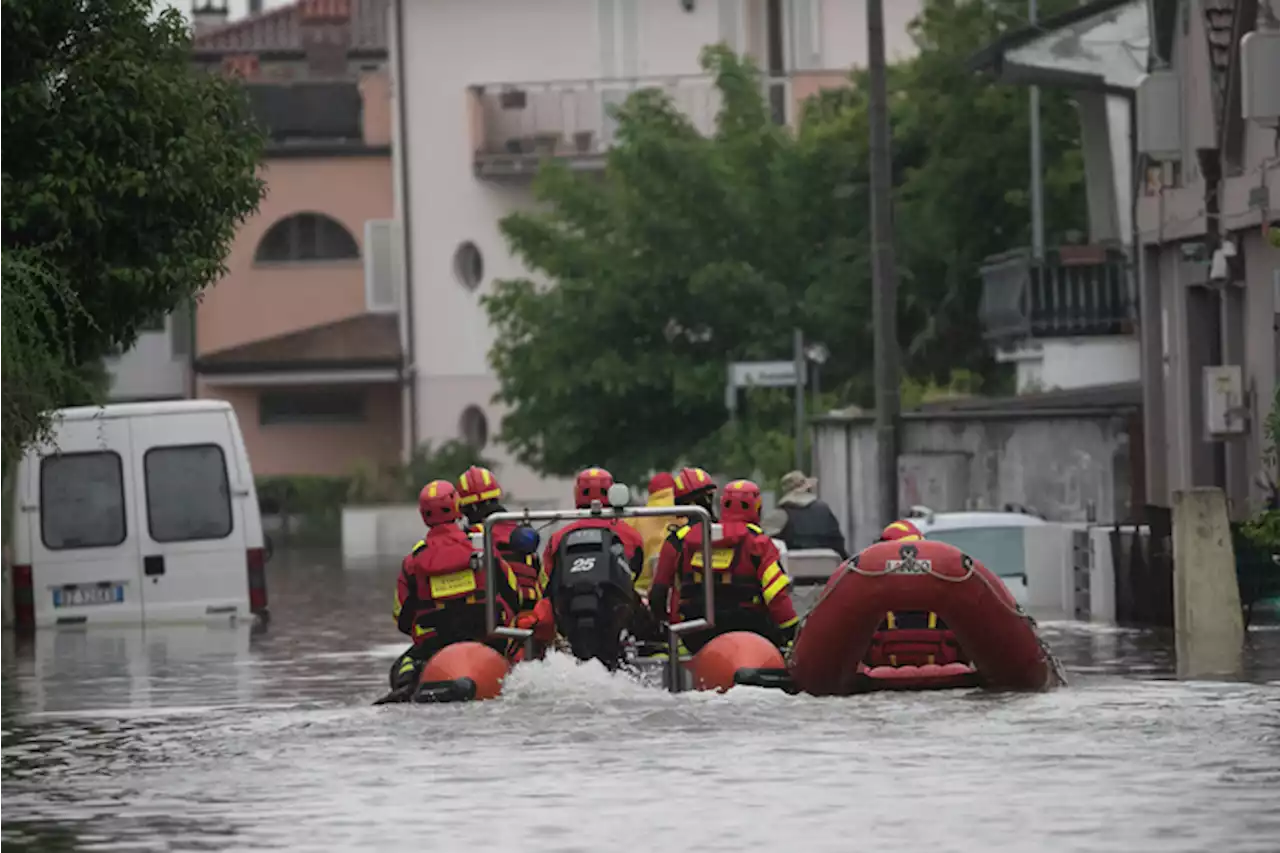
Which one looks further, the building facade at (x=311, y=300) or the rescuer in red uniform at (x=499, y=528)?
the building facade at (x=311, y=300)

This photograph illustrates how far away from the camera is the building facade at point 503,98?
234ft

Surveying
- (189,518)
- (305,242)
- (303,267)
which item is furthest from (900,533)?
(305,242)

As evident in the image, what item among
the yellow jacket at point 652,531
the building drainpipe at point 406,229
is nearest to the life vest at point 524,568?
the yellow jacket at point 652,531

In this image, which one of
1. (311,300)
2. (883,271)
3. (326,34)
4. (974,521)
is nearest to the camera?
(974,521)

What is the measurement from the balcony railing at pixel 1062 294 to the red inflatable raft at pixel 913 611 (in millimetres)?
26019

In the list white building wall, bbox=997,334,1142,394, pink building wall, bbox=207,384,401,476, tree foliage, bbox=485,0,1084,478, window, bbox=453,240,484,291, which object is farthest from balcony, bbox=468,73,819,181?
white building wall, bbox=997,334,1142,394

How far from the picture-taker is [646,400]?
55500 mm

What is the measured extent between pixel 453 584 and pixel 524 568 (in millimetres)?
531

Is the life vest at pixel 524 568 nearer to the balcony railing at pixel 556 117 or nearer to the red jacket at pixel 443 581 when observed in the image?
the red jacket at pixel 443 581

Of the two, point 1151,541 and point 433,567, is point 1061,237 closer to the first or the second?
point 1151,541

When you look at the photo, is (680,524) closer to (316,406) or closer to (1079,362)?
(1079,362)

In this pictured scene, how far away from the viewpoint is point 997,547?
3391 centimetres

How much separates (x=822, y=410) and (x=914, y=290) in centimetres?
383

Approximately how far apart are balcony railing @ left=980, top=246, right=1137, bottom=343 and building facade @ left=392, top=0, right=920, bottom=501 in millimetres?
21469
